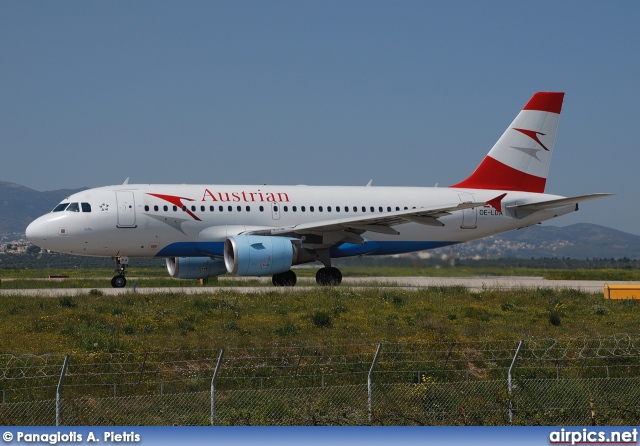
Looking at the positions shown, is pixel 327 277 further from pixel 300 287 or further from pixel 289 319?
pixel 289 319

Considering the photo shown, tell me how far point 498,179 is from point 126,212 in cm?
1761

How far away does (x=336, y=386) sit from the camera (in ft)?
62.6

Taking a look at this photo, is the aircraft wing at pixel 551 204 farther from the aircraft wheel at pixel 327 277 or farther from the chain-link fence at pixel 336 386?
the chain-link fence at pixel 336 386

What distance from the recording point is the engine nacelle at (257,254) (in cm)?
3381

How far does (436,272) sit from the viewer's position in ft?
168

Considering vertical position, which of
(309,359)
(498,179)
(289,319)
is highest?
(498,179)

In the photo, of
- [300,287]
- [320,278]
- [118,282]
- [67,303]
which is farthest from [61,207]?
[320,278]

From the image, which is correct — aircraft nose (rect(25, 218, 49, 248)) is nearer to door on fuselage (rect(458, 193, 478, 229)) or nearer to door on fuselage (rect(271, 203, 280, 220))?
door on fuselage (rect(271, 203, 280, 220))

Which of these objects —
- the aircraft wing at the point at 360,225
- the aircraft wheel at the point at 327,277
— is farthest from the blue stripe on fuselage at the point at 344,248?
the aircraft wing at the point at 360,225

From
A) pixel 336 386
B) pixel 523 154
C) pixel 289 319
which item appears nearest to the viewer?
pixel 336 386

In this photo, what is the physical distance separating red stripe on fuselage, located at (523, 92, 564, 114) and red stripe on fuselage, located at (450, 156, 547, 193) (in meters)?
3.08

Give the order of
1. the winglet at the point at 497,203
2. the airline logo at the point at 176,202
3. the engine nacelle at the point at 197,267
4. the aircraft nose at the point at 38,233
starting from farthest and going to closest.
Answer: the engine nacelle at the point at 197,267
the airline logo at the point at 176,202
the winglet at the point at 497,203
the aircraft nose at the point at 38,233

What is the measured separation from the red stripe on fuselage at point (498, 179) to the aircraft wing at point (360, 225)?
7.40 meters

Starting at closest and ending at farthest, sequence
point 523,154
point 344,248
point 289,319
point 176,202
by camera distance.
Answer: point 289,319 < point 176,202 < point 344,248 < point 523,154
